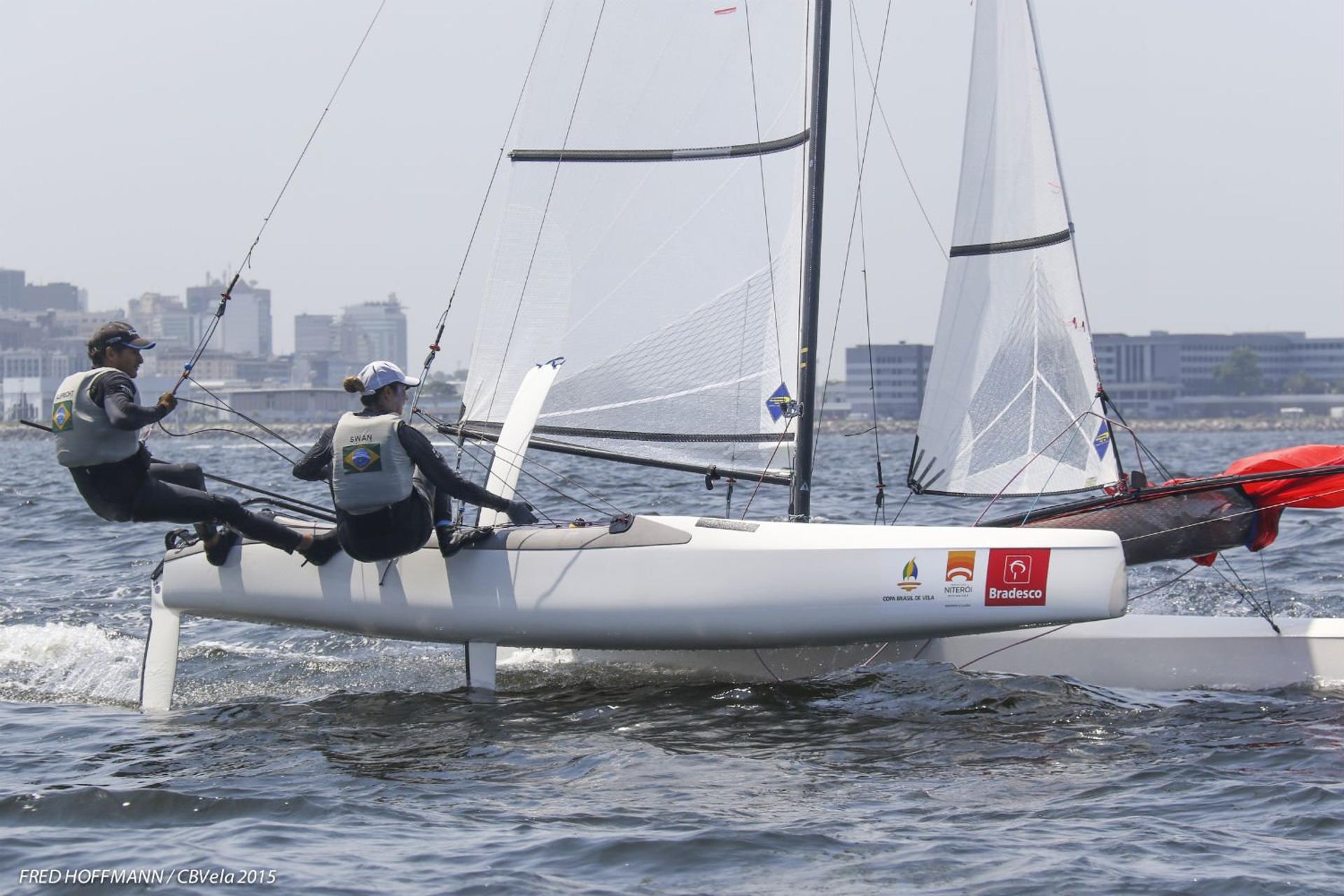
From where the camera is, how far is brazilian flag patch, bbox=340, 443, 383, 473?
19.1 feet

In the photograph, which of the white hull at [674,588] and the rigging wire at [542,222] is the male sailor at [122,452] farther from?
the rigging wire at [542,222]

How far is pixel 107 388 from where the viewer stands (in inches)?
226

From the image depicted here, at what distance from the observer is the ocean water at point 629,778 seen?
3.89 meters

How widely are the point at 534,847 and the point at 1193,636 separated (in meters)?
3.47

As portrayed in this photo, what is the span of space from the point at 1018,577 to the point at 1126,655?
1.09m

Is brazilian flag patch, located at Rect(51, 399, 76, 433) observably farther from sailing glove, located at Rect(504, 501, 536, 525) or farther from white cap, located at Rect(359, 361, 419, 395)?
sailing glove, located at Rect(504, 501, 536, 525)

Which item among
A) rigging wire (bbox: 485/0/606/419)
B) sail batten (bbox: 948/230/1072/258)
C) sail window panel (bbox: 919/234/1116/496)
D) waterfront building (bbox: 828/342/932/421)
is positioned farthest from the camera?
waterfront building (bbox: 828/342/932/421)

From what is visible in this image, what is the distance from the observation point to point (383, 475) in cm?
583

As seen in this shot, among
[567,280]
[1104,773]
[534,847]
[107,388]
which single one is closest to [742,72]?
[567,280]

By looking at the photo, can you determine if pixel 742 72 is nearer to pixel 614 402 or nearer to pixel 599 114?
pixel 599 114

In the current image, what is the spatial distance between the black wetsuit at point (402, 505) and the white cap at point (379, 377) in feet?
0.43

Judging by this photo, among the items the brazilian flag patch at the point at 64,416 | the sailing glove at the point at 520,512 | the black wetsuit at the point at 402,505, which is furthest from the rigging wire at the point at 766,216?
the brazilian flag patch at the point at 64,416

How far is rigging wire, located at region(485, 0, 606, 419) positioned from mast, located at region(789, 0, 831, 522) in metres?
1.09

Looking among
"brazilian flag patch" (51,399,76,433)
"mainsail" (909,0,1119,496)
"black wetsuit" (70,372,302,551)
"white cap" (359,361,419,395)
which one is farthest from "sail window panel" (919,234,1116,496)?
"brazilian flag patch" (51,399,76,433)
